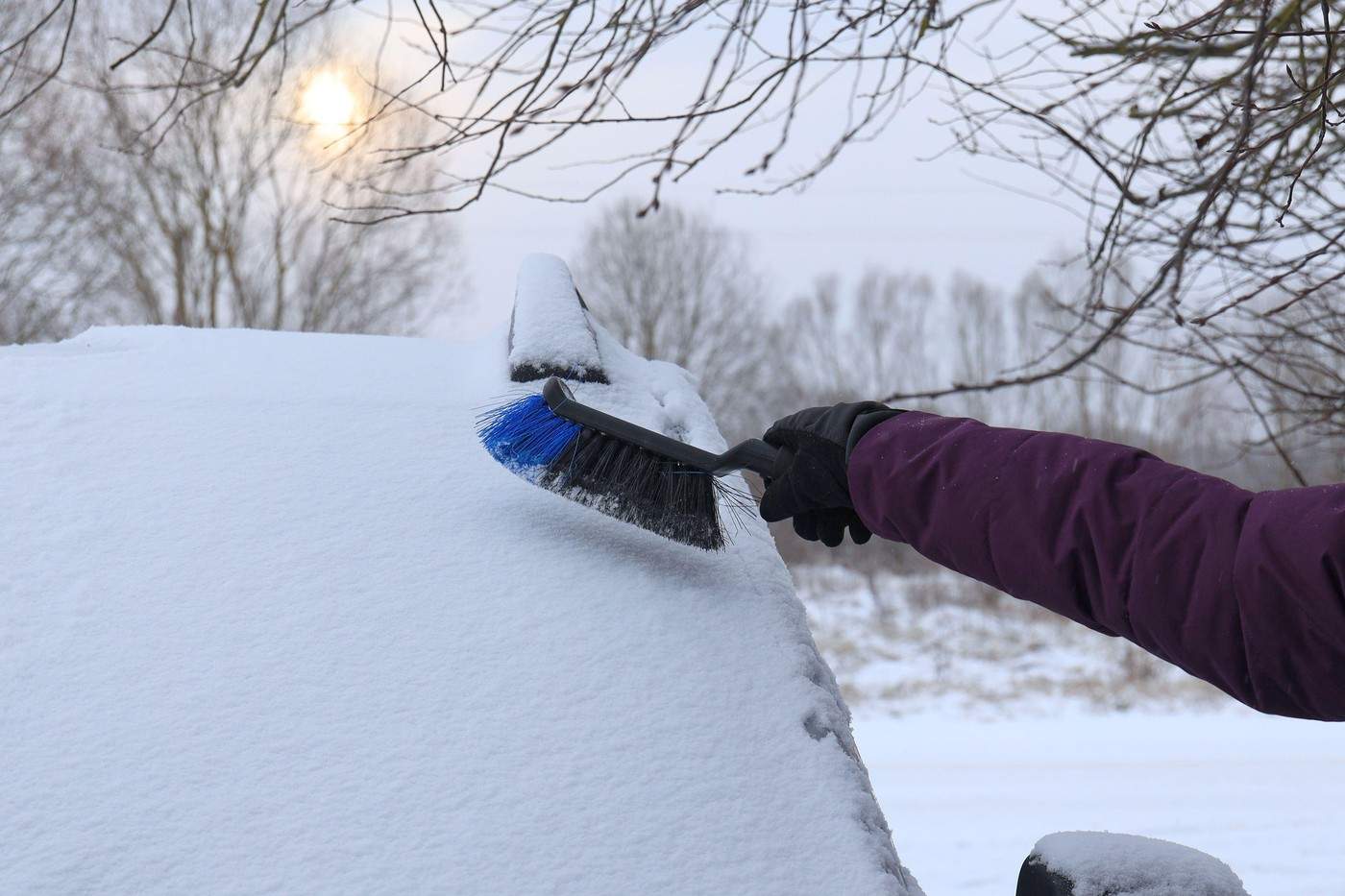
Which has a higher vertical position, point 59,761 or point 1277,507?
point 1277,507

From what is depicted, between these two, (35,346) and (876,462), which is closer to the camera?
(876,462)

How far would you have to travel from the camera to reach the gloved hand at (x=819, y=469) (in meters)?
1.71

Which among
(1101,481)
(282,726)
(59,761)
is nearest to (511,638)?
(282,726)

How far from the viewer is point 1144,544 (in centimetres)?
131

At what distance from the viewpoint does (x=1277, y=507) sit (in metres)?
1.23

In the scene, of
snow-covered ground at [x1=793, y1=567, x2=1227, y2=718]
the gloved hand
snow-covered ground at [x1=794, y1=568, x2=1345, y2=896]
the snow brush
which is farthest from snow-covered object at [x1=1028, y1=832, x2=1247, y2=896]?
snow-covered ground at [x1=793, y1=567, x2=1227, y2=718]

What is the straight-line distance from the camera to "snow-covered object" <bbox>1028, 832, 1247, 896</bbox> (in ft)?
3.76

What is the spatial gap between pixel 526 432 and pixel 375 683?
0.76 metres

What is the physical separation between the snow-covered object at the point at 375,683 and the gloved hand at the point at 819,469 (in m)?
0.11

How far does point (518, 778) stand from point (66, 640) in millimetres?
617

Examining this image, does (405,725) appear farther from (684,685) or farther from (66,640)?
(66,640)

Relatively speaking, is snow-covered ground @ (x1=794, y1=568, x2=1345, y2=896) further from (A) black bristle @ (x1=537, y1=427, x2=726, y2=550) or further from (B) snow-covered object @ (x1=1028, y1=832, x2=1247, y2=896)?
(B) snow-covered object @ (x1=1028, y1=832, x2=1247, y2=896)

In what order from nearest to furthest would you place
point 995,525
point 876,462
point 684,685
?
point 684,685, point 995,525, point 876,462

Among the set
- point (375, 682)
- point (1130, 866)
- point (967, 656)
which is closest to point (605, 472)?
point (375, 682)
